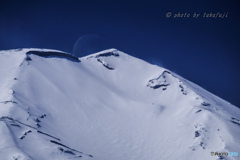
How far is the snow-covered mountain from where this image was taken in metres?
41.2

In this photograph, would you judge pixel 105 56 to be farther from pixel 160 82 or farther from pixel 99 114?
pixel 99 114

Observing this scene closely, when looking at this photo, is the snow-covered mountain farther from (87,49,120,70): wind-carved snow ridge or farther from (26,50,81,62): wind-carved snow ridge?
(87,49,120,70): wind-carved snow ridge

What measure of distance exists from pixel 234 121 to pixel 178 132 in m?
16.3

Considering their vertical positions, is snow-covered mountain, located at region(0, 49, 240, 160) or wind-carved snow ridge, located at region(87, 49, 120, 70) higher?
wind-carved snow ridge, located at region(87, 49, 120, 70)

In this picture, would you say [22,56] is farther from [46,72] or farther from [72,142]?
[72,142]

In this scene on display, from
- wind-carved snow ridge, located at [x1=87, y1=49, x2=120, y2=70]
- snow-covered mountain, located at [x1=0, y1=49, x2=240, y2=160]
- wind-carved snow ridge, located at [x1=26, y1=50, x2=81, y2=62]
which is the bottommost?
snow-covered mountain, located at [x1=0, y1=49, x2=240, y2=160]

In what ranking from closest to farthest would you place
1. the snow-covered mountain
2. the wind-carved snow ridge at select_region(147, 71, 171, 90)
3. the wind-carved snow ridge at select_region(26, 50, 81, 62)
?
the snow-covered mountain < the wind-carved snow ridge at select_region(26, 50, 81, 62) < the wind-carved snow ridge at select_region(147, 71, 171, 90)

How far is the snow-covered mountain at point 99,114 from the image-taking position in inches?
1622

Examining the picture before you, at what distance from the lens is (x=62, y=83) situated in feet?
225

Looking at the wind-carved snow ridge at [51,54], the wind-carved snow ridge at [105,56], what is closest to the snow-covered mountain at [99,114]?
the wind-carved snow ridge at [51,54]

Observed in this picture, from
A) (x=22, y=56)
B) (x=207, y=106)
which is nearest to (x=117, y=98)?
(x=207, y=106)

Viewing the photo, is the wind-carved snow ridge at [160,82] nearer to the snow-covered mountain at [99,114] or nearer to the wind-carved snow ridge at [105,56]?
the snow-covered mountain at [99,114]

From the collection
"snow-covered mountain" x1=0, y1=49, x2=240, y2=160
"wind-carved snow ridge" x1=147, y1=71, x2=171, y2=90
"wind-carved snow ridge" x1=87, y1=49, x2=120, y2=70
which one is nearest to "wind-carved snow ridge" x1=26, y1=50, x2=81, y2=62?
"snow-covered mountain" x1=0, y1=49, x2=240, y2=160

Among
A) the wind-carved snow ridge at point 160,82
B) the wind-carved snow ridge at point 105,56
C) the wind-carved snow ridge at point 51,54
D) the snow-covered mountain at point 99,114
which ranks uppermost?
the wind-carved snow ridge at point 105,56
